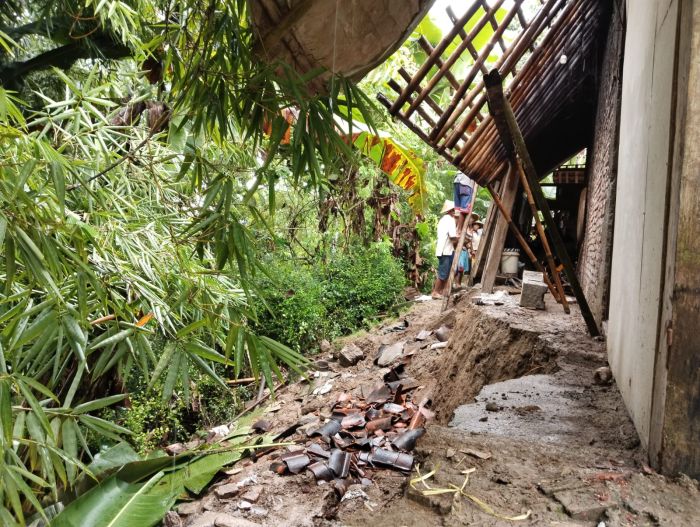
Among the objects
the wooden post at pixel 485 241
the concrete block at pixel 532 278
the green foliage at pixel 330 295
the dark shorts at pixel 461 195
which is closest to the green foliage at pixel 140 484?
the green foliage at pixel 330 295

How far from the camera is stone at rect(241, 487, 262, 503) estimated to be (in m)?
3.74

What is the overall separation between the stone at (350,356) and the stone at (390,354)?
0.36 meters

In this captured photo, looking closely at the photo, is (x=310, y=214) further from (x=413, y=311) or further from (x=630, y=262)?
(x=630, y=262)

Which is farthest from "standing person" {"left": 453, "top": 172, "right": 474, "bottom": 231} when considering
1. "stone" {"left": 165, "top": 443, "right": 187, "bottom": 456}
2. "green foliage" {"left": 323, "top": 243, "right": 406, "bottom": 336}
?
"stone" {"left": 165, "top": 443, "right": 187, "bottom": 456}

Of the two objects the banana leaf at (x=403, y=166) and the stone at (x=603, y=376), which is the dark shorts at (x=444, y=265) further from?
the stone at (x=603, y=376)

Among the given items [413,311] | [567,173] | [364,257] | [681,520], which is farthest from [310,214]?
[681,520]

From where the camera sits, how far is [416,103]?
5258 mm

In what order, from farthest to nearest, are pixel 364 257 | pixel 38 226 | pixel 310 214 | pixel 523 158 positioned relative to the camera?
1. pixel 364 257
2. pixel 310 214
3. pixel 523 158
4. pixel 38 226

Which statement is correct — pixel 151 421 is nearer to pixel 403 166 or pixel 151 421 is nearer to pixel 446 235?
pixel 403 166

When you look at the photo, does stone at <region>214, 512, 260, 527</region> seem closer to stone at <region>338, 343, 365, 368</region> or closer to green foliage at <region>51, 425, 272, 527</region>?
green foliage at <region>51, 425, 272, 527</region>

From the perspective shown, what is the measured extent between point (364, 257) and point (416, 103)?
17.9ft

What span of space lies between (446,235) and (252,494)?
6252 millimetres

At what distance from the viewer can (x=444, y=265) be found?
31.3 feet

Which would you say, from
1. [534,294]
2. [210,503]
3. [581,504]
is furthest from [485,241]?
[581,504]
